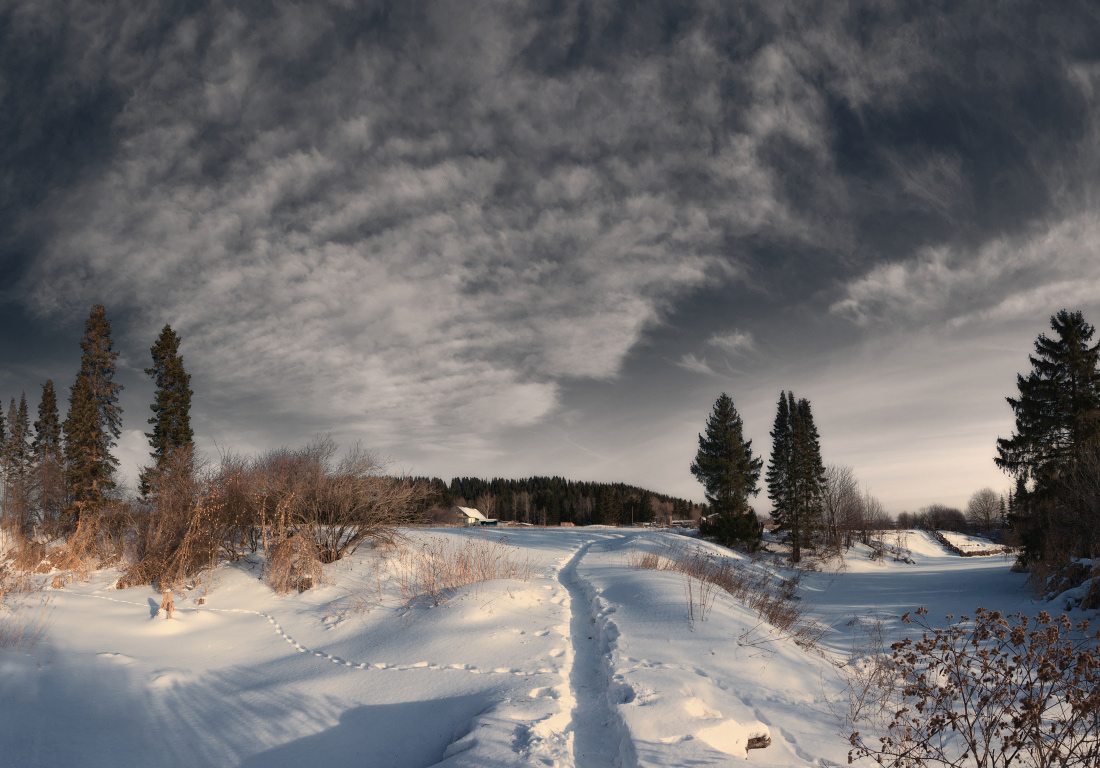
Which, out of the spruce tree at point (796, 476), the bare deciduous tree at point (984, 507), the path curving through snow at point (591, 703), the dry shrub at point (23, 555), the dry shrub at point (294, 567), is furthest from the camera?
the bare deciduous tree at point (984, 507)

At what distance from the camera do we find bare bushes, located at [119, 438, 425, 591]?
1083 cm

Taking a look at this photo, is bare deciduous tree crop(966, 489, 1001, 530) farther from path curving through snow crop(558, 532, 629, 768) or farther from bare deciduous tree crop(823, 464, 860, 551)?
path curving through snow crop(558, 532, 629, 768)

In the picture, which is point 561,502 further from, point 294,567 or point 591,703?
point 591,703

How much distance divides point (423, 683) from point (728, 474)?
90.5 ft

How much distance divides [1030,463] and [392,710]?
26465 mm

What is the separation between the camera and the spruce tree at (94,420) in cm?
2691

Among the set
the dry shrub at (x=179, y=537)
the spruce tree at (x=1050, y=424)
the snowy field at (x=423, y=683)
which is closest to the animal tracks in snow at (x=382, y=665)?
the snowy field at (x=423, y=683)

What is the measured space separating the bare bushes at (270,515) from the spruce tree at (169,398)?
1746 centimetres

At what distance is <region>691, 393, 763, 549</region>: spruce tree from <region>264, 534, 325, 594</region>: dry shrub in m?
24.6

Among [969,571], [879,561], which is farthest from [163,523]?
[879,561]

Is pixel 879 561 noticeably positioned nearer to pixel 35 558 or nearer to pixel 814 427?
pixel 814 427

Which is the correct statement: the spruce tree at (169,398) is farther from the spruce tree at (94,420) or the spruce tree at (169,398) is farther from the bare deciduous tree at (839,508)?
the bare deciduous tree at (839,508)

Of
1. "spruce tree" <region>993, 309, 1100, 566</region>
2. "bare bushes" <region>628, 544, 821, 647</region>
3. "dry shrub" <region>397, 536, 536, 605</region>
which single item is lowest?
"bare bushes" <region>628, 544, 821, 647</region>

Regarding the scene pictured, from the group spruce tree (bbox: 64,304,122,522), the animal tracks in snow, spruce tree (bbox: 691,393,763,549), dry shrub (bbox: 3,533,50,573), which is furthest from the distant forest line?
the animal tracks in snow
